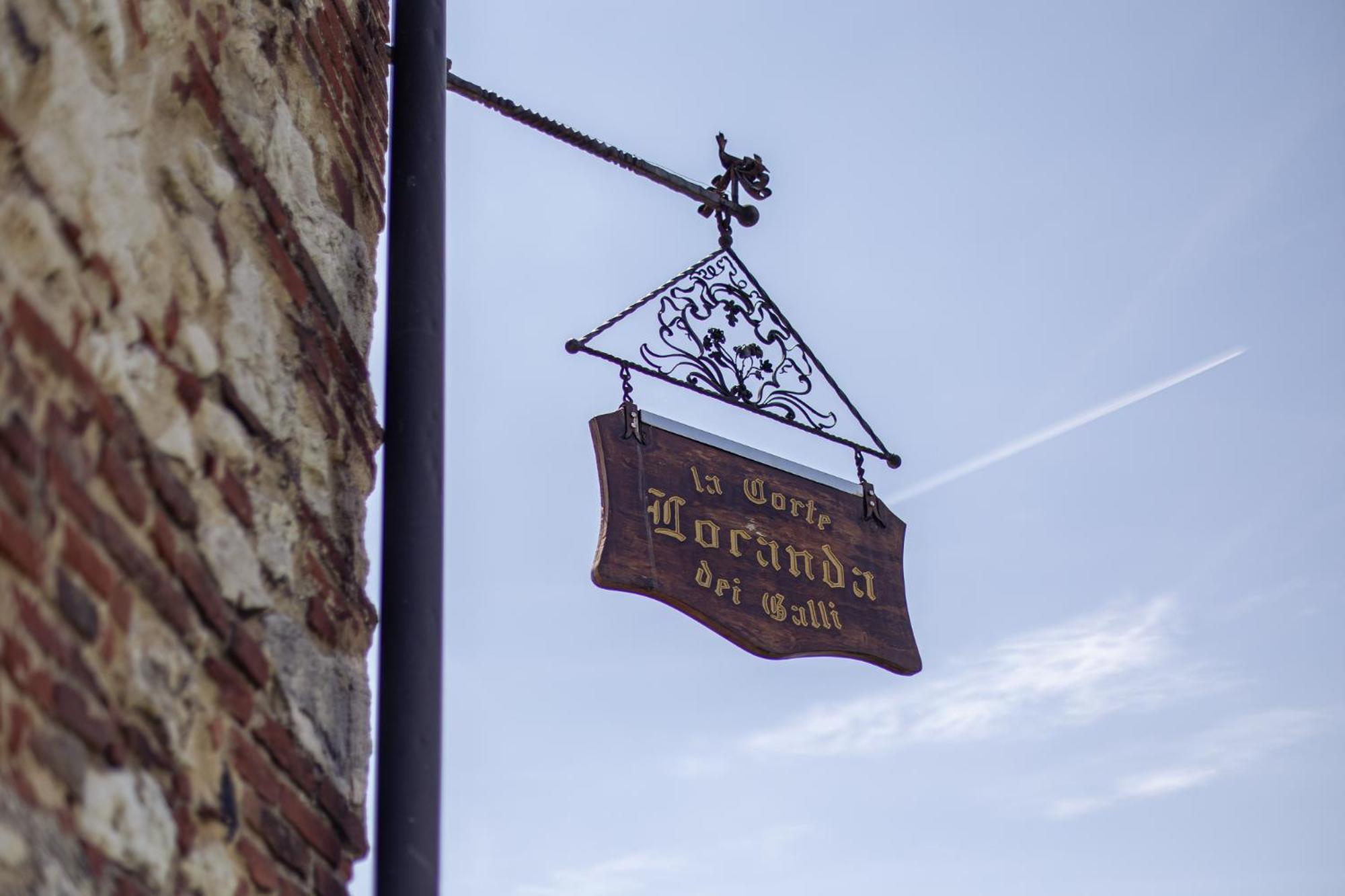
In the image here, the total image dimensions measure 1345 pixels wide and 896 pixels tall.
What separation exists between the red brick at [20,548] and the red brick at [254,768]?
502 mm

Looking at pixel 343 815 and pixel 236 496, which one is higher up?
pixel 236 496

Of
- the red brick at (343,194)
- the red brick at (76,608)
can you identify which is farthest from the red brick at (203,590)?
the red brick at (343,194)

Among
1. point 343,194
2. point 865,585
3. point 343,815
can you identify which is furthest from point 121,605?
point 865,585

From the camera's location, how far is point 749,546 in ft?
12.3

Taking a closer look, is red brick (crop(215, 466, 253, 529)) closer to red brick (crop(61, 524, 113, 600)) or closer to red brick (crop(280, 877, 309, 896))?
red brick (crop(61, 524, 113, 600))

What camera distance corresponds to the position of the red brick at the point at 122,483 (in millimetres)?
1879

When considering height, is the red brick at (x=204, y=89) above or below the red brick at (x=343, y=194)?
below

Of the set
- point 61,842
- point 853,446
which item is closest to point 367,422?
point 61,842

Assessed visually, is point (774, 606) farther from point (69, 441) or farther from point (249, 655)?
point (69, 441)

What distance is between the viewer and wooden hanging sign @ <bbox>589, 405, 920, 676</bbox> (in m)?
3.54

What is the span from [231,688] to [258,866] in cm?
25

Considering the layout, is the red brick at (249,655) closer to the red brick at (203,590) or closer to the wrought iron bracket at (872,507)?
the red brick at (203,590)

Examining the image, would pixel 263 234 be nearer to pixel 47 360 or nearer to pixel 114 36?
pixel 114 36

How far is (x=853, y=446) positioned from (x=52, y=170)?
2858 mm
